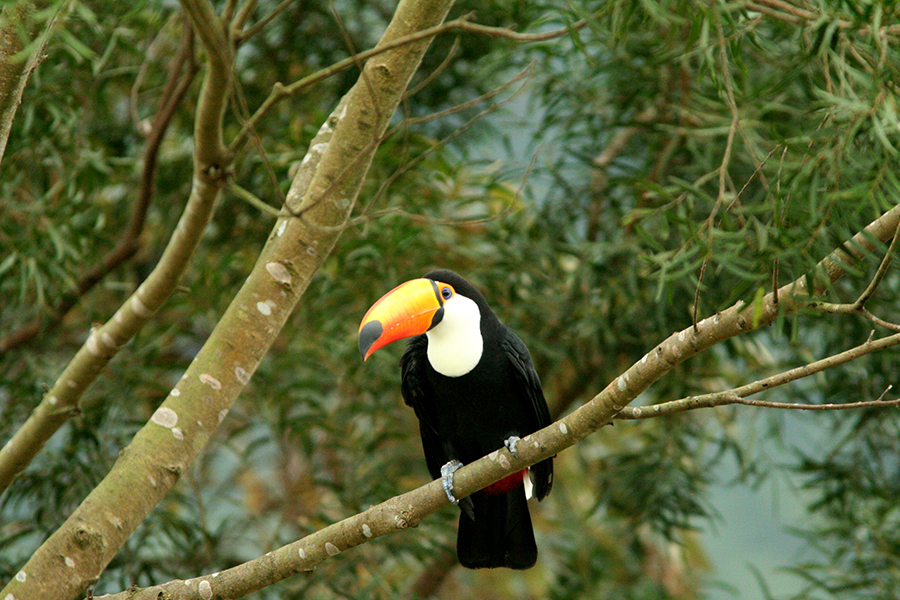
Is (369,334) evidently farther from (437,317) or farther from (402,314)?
(437,317)

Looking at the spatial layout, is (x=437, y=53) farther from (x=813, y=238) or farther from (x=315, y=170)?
(x=813, y=238)

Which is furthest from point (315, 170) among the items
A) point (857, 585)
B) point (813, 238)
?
point (857, 585)

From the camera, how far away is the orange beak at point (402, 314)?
2.27m

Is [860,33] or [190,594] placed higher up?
[860,33]

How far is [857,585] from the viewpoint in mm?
3408

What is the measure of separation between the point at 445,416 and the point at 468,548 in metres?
0.40

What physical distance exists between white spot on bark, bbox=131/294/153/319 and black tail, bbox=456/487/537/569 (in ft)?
3.76

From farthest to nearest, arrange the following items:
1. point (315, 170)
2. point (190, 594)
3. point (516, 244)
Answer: point (516, 244), point (315, 170), point (190, 594)

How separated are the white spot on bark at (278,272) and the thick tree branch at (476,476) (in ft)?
2.01

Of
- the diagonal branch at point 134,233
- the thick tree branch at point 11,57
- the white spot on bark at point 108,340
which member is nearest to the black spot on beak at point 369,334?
the white spot on bark at point 108,340

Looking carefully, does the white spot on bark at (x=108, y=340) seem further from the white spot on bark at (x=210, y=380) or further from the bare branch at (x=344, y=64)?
the bare branch at (x=344, y=64)

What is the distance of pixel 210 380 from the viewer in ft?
6.88

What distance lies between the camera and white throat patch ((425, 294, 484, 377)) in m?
2.56

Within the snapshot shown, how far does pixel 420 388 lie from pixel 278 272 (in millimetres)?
744
